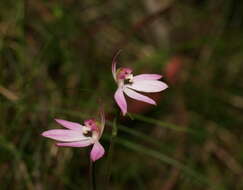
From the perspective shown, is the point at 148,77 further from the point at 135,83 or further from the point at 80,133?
the point at 80,133

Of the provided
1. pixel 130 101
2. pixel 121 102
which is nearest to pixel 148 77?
pixel 121 102

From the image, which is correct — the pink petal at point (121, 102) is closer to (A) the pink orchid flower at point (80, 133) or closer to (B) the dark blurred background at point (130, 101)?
(A) the pink orchid flower at point (80, 133)

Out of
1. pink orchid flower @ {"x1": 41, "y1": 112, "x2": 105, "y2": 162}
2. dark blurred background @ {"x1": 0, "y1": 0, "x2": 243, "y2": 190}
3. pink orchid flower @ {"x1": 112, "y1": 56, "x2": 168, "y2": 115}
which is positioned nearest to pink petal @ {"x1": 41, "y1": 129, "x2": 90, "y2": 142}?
pink orchid flower @ {"x1": 41, "y1": 112, "x2": 105, "y2": 162}

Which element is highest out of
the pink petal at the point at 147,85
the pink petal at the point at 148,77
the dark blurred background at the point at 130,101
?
the pink petal at the point at 148,77

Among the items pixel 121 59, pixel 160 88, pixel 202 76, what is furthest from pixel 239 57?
pixel 160 88

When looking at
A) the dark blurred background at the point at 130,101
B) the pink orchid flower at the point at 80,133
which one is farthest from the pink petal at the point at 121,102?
the dark blurred background at the point at 130,101

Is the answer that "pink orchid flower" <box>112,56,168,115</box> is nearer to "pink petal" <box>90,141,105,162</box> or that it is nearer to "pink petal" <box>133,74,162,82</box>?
"pink petal" <box>133,74,162,82</box>
